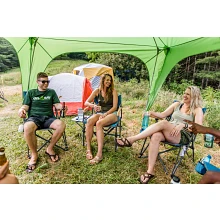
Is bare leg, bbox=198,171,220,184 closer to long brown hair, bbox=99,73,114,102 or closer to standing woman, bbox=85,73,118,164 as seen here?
standing woman, bbox=85,73,118,164

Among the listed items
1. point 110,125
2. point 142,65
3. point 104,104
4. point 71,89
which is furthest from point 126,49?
point 110,125

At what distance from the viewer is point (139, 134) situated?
2.50 m

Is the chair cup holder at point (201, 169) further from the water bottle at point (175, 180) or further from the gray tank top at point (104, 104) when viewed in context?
the gray tank top at point (104, 104)

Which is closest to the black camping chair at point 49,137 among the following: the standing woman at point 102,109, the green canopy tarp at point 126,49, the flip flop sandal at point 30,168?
the flip flop sandal at point 30,168

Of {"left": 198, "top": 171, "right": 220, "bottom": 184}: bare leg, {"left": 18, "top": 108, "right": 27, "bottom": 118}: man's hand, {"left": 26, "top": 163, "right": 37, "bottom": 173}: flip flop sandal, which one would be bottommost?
{"left": 26, "top": 163, "right": 37, "bottom": 173}: flip flop sandal

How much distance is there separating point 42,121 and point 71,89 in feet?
2.05

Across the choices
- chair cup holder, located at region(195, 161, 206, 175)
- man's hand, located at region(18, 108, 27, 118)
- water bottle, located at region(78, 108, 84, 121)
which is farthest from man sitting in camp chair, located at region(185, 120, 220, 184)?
man's hand, located at region(18, 108, 27, 118)

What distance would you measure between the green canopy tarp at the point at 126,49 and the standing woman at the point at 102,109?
45cm

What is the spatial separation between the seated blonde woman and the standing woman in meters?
0.32

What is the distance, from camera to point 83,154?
2.64 metres

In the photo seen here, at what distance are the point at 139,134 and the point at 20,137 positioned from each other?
1.43 metres

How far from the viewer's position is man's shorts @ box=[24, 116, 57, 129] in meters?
2.63
